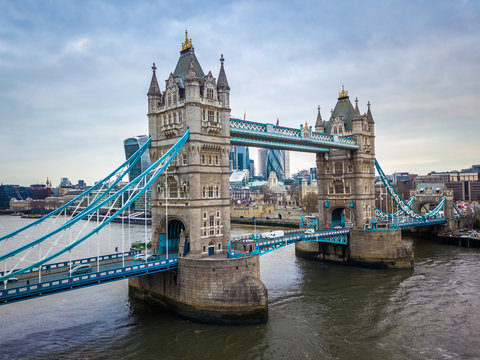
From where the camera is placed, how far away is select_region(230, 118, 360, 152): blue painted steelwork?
141 feet

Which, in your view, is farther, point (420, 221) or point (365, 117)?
A: point (420, 221)

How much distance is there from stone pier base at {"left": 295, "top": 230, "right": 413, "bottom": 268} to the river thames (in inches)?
195

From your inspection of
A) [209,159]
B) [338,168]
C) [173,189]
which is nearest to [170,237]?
[173,189]

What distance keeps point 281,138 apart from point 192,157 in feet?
48.6

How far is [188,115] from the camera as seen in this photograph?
3625 centimetres

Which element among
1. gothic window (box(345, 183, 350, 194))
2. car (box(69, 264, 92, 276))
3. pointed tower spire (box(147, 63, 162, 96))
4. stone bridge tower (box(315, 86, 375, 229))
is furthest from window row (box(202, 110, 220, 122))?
gothic window (box(345, 183, 350, 194))

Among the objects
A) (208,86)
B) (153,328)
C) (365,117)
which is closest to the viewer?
(153,328)

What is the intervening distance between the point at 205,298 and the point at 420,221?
177 feet

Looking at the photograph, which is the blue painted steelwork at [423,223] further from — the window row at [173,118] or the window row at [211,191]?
the window row at [173,118]

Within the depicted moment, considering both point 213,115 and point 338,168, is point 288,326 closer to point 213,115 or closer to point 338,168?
point 213,115

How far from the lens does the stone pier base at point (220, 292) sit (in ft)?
103

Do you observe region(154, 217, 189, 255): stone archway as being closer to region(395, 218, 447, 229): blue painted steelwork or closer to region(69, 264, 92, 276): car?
region(69, 264, 92, 276): car

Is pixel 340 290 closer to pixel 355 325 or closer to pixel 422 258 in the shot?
pixel 355 325

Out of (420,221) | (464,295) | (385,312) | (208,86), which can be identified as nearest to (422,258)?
(420,221)
